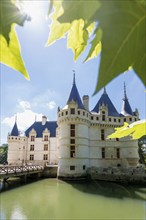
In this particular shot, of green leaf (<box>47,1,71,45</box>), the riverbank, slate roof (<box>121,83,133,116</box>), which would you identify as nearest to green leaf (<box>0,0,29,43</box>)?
green leaf (<box>47,1,71,45</box>)

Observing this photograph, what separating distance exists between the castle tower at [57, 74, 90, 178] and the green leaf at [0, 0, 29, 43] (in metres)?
20.0

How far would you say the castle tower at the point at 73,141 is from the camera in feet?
64.6

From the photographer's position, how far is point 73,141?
20.5 m

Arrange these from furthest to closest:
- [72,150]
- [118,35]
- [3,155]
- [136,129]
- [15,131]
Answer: [3,155], [15,131], [72,150], [136,129], [118,35]

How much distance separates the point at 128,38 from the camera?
0.24 meters

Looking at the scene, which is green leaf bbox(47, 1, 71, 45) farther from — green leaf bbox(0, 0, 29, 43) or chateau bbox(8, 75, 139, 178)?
chateau bbox(8, 75, 139, 178)

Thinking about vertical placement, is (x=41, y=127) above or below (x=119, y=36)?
above

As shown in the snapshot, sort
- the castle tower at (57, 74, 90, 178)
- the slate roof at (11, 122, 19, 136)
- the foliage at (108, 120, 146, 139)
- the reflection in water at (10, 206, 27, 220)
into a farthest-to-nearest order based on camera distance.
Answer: the slate roof at (11, 122, 19, 136), the castle tower at (57, 74, 90, 178), the reflection in water at (10, 206, 27, 220), the foliage at (108, 120, 146, 139)

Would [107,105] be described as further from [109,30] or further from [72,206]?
[109,30]

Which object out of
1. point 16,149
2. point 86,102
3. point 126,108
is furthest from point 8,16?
point 16,149

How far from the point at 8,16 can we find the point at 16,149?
99.0 ft

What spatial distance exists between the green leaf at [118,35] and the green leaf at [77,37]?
17 cm

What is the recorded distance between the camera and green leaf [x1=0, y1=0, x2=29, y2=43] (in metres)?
0.25

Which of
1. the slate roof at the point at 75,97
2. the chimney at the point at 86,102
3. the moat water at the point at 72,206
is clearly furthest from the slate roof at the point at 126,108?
the moat water at the point at 72,206
